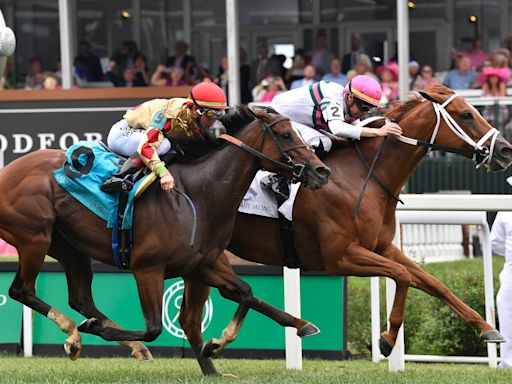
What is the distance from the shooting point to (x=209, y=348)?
23.9 feet

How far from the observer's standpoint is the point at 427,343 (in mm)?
9523

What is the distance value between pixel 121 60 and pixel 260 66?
2.43 metres

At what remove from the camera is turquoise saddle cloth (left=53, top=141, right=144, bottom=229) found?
7.07 meters

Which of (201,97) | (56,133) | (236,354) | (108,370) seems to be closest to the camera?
(201,97)

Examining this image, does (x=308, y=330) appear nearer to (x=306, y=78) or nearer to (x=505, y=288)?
(x=505, y=288)

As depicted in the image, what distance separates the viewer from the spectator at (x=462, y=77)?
51.6 ft

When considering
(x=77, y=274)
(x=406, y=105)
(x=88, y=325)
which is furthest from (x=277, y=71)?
(x=88, y=325)

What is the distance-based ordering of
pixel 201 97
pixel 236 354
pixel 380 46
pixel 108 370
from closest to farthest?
pixel 201 97, pixel 108 370, pixel 236 354, pixel 380 46

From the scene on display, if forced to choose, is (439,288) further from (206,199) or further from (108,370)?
(108,370)

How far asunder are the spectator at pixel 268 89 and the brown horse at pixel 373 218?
7.69m

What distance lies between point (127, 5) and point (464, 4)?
19.4ft

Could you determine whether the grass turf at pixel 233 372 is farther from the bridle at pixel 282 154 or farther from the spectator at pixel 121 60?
the spectator at pixel 121 60

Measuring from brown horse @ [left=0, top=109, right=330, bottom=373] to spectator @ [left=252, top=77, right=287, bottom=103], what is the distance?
321 inches

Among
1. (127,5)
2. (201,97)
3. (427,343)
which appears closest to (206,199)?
(201,97)
